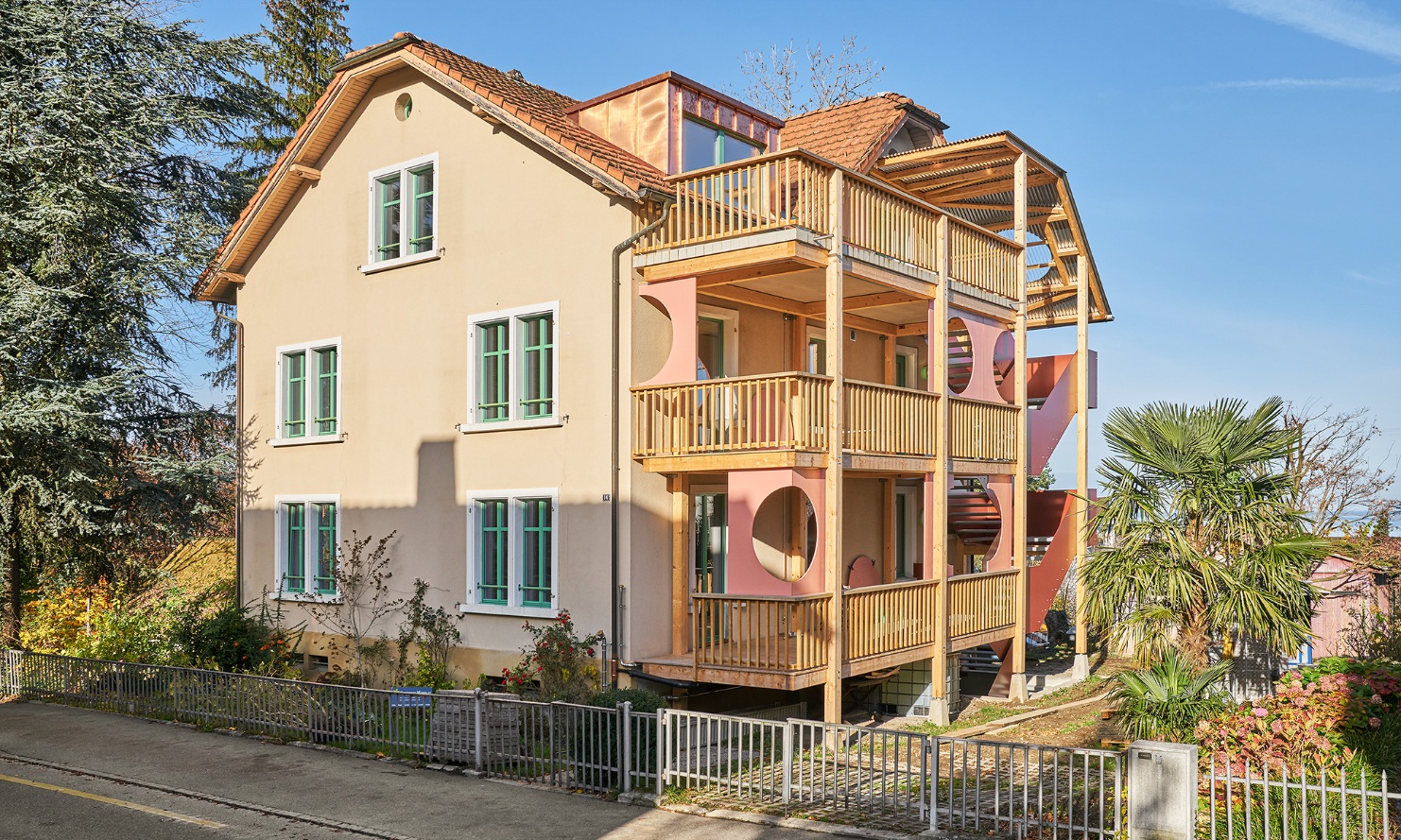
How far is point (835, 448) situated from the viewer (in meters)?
15.4

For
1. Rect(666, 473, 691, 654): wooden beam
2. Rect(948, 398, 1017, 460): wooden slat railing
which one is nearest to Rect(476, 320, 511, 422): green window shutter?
Rect(666, 473, 691, 654): wooden beam

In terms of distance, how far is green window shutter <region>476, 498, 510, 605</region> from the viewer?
716 inches

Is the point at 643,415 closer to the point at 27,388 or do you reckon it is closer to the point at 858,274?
the point at 858,274

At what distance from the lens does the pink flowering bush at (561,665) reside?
16281 millimetres

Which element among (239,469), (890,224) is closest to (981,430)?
(890,224)

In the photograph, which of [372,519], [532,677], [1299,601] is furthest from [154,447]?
[1299,601]

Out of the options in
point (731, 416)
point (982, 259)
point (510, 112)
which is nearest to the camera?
point (731, 416)

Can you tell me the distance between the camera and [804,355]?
64.5 feet

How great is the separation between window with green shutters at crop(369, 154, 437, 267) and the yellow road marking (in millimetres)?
9407

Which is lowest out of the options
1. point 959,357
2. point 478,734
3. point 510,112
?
point 478,734

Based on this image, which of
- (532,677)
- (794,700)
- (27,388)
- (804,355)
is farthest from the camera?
(27,388)

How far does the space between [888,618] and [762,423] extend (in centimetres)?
324

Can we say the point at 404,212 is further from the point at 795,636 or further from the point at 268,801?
the point at 268,801

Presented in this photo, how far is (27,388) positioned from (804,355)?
1422cm
